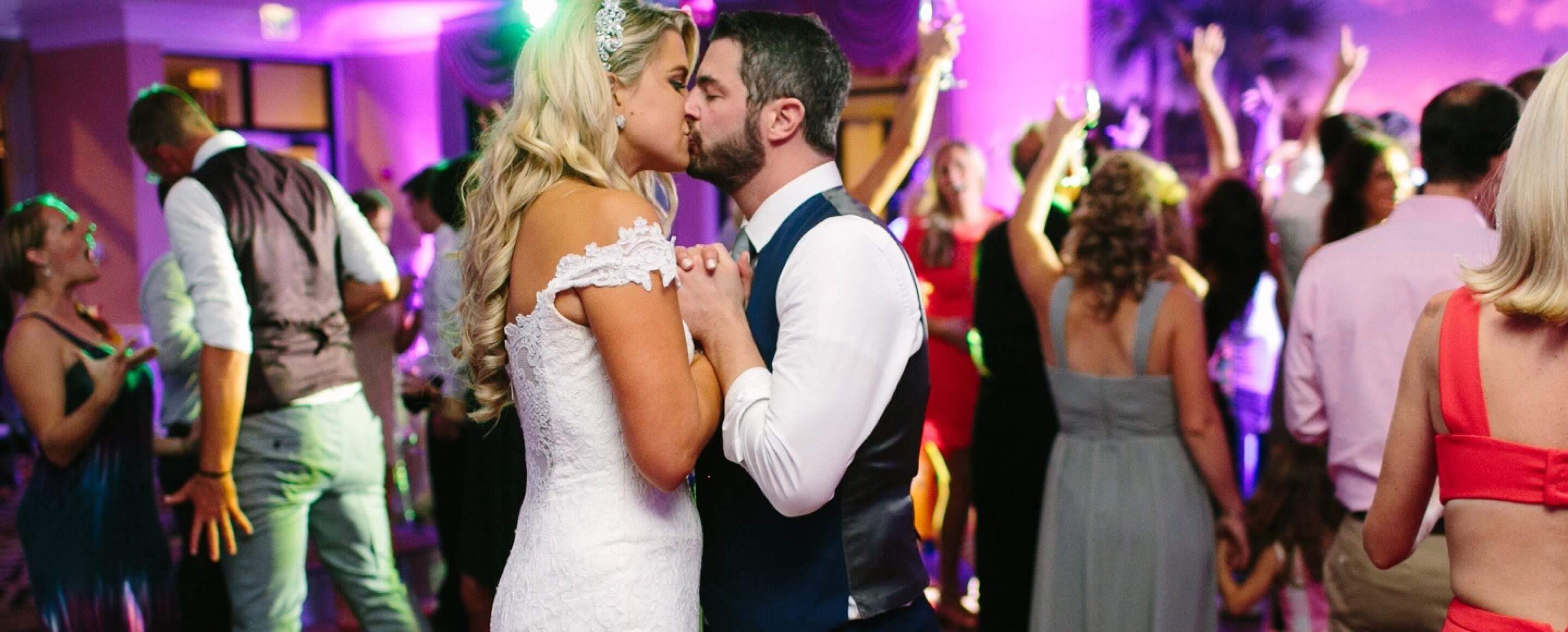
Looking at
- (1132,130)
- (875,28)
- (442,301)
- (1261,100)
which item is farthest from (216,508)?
(1261,100)

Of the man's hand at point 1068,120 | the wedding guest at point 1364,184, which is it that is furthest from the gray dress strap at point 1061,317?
the wedding guest at point 1364,184

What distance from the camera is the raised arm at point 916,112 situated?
284cm

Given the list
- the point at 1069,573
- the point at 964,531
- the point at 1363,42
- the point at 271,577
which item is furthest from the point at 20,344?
the point at 1363,42

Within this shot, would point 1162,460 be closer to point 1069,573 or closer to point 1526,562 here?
point 1069,573

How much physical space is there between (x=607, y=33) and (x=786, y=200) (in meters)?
0.33

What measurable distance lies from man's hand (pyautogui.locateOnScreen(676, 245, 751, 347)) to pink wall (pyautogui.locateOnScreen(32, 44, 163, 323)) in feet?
32.4

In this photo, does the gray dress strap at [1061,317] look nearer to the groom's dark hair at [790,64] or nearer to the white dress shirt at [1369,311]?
the white dress shirt at [1369,311]

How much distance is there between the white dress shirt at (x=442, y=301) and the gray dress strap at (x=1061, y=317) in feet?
4.58

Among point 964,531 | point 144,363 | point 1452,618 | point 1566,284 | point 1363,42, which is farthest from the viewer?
point 1363,42

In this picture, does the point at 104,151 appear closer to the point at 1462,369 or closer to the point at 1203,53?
the point at 1203,53

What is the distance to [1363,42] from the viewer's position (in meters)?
6.27

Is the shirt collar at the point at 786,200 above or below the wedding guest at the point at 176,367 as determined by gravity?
above

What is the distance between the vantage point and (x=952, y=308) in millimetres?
4562

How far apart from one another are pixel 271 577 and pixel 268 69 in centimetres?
986
